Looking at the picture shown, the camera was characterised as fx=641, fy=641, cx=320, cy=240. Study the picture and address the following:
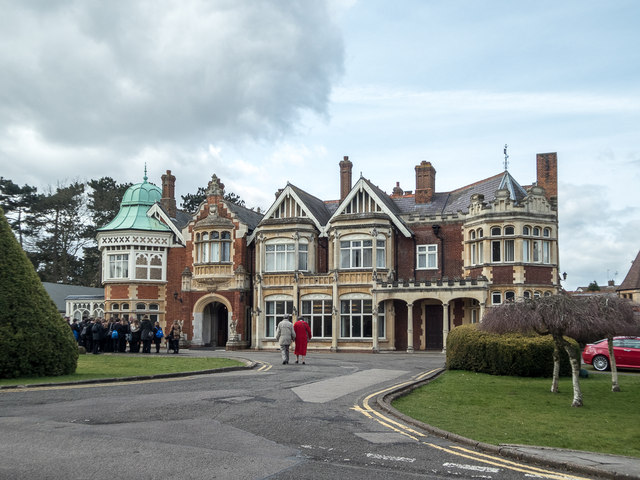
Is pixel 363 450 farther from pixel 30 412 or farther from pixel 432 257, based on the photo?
pixel 432 257

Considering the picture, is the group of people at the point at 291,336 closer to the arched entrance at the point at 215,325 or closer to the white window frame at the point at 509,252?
the white window frame at the point at 509,252

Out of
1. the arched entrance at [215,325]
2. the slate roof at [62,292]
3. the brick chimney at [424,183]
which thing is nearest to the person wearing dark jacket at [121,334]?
the arched entrance at [215,325]

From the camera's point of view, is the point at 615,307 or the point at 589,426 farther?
the point at 615,307

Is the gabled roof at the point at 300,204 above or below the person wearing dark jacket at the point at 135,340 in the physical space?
above

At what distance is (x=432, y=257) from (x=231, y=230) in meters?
12.9

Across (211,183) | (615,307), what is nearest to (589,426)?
(615,307)

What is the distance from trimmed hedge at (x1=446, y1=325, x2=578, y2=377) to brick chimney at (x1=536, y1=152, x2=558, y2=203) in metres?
18.4

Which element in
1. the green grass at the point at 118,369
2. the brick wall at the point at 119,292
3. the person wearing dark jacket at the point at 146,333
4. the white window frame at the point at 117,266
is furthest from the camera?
the white window frame at the point at 117,266

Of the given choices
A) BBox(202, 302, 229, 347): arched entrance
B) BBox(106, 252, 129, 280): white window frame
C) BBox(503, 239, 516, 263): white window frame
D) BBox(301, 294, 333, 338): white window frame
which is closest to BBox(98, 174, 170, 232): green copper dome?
BBox(106, 252, 129, 280): white window frame

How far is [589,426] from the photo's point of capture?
11.3 meters

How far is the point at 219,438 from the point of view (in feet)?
30.8

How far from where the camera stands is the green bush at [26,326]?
16.3m

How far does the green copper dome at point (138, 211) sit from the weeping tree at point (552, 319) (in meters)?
32.0

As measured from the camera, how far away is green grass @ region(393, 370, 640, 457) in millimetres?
9992
